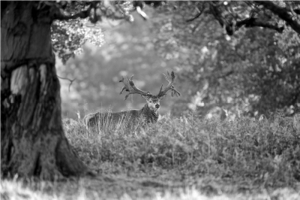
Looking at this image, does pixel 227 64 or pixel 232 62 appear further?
pixel 227 64

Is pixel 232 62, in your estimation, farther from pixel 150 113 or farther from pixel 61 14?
pixel 61 14

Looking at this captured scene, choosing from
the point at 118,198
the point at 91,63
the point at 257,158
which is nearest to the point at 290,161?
the point at 257,158

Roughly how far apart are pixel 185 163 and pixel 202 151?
0.37 m

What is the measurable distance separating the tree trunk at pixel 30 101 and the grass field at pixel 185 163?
35 cm

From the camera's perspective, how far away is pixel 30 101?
9711 mm

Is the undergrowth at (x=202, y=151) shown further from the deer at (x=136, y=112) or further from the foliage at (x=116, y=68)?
the foliage at (x=116, y=68)

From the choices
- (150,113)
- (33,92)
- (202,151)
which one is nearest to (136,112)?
(150,113)

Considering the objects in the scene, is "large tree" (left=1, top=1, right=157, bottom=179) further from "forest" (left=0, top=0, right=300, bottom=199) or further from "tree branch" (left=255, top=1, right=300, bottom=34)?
"tree branch" (left=255, top=1, right=300, bottom=34)

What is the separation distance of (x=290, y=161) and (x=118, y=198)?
285cm

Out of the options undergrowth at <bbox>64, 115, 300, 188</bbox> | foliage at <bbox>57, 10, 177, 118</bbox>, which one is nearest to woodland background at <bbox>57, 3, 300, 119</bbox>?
undergrowth at <bbox>64, 115, 300, 188</bbox>

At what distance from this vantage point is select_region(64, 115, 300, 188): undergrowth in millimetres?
10328

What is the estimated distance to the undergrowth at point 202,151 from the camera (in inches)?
407

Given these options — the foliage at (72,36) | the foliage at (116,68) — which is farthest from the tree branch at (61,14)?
the foliage at (116,68)

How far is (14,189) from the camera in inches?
352
